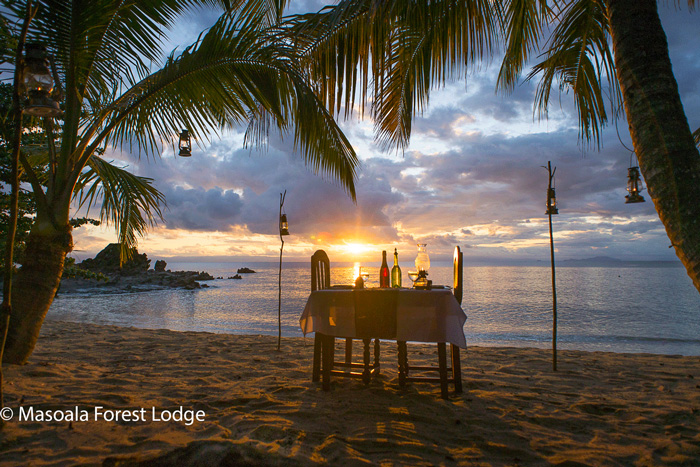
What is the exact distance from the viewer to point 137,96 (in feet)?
A: 11.5

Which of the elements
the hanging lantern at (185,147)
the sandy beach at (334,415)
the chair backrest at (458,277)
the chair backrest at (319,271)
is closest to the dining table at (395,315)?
the chair backrest at (458,277)

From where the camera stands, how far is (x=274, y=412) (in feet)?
8.21

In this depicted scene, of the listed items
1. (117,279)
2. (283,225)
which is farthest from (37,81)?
(117,279)

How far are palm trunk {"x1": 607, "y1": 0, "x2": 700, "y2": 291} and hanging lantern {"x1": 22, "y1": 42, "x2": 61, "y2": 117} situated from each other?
10.4 feet

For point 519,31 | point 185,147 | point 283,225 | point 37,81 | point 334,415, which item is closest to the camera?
point 37,81

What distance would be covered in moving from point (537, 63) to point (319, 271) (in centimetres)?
333

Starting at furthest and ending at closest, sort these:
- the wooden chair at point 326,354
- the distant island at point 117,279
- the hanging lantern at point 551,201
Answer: the distant island at point 117,279, the hanging lantern at point 551,201, the wooden chair at point 326,354

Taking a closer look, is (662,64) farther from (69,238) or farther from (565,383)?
(69,238)

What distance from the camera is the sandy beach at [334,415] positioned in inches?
74.4

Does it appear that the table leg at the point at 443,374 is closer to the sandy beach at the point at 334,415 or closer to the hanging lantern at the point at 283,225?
the sandy beach at the point at 334,415

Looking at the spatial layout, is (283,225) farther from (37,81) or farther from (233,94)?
(37,81)

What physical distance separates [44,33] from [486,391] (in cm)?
480

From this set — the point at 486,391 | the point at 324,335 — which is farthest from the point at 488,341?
the point at 324,335

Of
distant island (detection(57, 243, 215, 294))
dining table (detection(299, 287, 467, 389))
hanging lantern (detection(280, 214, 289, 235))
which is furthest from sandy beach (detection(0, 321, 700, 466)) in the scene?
distant island (detection(57, 243, 215, 294))
